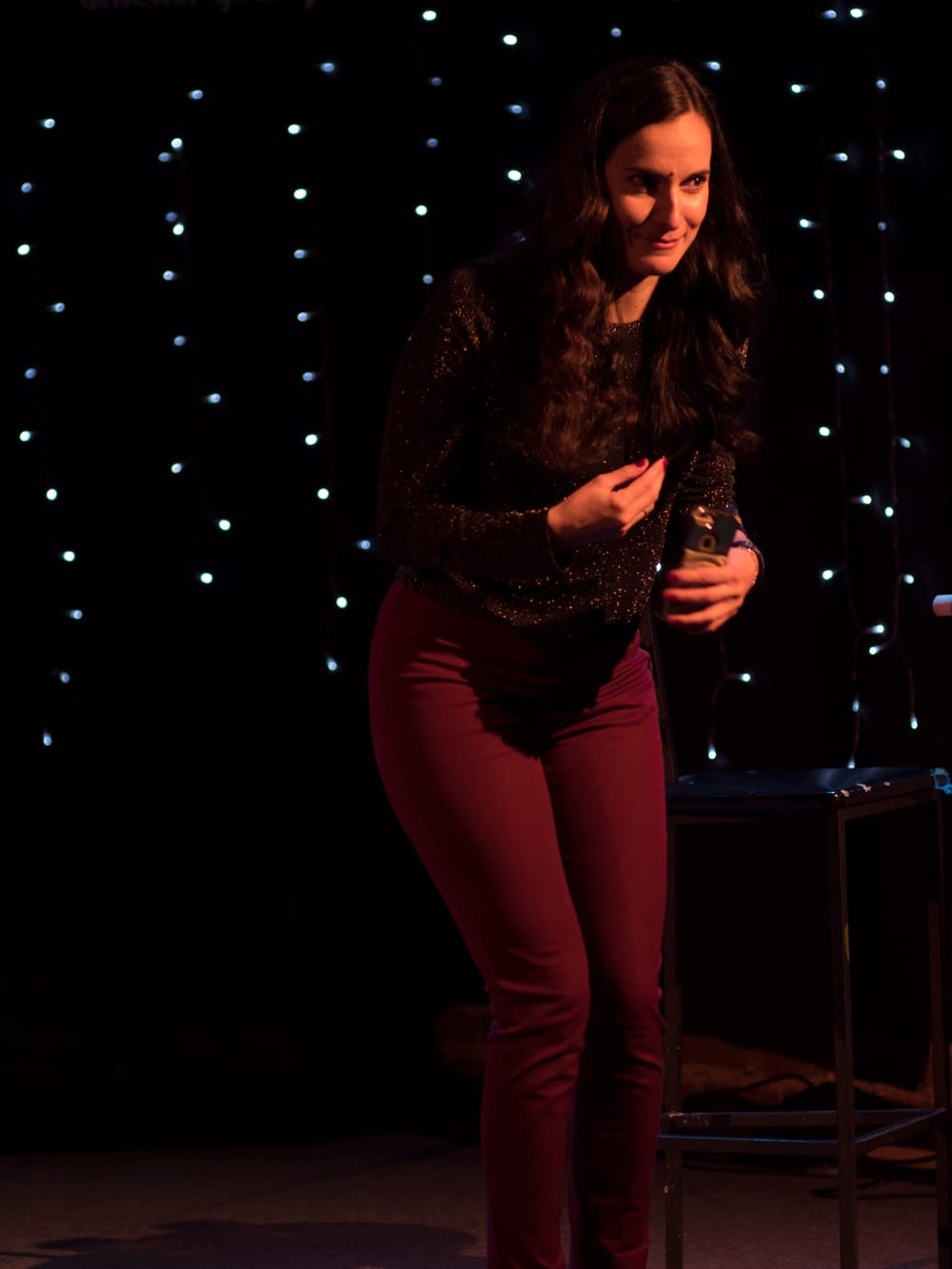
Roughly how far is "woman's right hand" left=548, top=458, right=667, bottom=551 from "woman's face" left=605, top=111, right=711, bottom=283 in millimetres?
302

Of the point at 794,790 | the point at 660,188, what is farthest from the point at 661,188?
the point at 794,790

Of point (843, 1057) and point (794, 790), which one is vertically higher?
point (794, 790)

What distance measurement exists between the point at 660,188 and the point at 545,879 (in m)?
0.83

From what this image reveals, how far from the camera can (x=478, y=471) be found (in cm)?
208

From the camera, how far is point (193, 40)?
393 centimetres

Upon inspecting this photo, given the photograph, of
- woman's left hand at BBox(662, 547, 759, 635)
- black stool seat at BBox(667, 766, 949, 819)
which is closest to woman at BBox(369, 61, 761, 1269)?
woman's left hand at BBox(662, 547, 759, 635)

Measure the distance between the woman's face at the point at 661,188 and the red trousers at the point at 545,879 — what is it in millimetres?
475

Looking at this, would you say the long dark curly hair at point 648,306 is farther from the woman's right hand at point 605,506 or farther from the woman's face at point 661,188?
the woman's right hand at point 605,506

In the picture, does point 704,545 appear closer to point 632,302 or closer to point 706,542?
point 706,542

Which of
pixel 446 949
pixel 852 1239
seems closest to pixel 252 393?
pixel 446 949

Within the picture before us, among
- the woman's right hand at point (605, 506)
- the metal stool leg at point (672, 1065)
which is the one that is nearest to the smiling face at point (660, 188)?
the woman's right hand at point (605, 506)

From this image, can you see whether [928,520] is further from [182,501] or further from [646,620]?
[182,501]

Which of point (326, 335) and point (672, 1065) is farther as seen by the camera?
point (326, 335)

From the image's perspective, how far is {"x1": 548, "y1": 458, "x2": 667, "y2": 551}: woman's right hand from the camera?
1829mm
